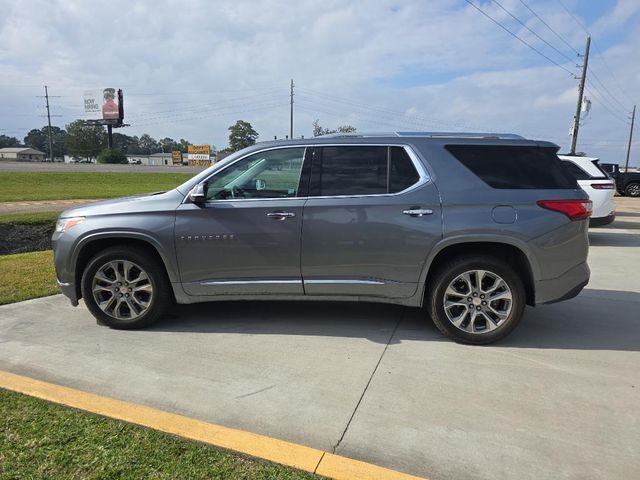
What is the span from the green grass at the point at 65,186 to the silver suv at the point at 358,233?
52.9ft

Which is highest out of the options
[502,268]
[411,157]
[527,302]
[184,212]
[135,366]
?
[411,157]

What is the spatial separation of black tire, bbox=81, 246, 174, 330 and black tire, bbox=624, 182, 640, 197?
29.3 m

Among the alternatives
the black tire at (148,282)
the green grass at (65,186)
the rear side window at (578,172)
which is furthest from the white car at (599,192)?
the green grass at (65,186)

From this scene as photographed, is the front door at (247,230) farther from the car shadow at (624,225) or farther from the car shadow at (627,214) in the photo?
the car shadow at (627,214)

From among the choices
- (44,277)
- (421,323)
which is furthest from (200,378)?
(44,277)

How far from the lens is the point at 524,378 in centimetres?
373

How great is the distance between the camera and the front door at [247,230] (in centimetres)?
442

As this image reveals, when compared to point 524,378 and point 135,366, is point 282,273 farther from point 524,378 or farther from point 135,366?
point 524,378

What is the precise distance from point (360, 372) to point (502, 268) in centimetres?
154

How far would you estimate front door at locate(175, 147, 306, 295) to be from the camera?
14.5ft

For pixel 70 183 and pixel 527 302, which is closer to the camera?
pixel 527 302

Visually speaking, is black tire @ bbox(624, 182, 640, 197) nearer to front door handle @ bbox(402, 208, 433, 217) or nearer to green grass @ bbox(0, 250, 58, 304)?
front door handle @ bbox(402, 208, 433, 217)

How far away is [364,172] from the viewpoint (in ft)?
14.5

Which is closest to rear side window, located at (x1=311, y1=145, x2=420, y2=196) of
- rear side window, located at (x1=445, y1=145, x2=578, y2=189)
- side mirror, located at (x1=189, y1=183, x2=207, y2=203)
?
rear side window, located at (x1=445, y1=145, x2=578, y2=189)
